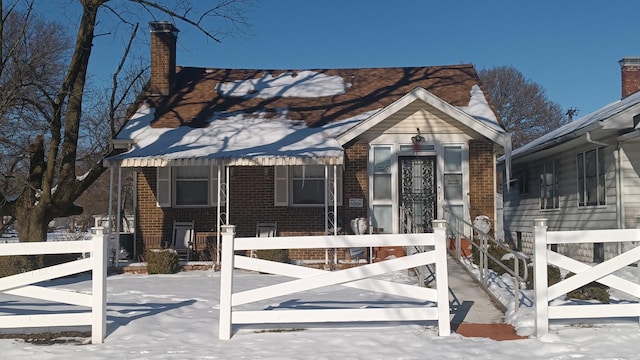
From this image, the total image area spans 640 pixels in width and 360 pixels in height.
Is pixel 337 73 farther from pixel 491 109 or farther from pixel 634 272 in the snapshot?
pixel 634 272

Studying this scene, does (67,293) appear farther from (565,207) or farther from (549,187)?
(549,187)

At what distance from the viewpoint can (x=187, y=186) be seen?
16.5m

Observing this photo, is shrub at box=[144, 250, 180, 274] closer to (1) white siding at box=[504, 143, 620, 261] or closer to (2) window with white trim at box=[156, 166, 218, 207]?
(2) window with white trim at box=[156, 166, 218, 207]

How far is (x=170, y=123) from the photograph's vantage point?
16.9 metres

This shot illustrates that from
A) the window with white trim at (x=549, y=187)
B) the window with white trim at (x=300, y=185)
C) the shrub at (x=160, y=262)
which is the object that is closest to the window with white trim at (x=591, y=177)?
the window with white trim at (x=549, y=187)

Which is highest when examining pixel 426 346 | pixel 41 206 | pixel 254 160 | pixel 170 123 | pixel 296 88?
pixel 296 88

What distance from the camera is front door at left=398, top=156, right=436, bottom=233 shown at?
15.8m

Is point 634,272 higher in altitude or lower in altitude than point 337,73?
lower

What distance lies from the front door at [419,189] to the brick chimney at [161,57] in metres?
7.19

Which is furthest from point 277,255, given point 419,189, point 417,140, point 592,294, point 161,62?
point 161,62

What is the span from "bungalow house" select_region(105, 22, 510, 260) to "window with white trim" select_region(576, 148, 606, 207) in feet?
6.93

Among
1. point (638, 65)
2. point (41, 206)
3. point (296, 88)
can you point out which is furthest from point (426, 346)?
point (638, 65)

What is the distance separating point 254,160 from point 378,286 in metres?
7.64

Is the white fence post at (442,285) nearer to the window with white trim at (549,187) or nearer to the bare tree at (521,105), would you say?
the window with white trim at (549,187)
